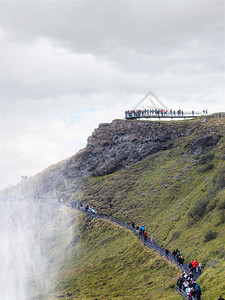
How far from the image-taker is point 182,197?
63156mm

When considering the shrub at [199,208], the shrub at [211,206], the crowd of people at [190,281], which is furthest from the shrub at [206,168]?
A: the crowd of people at [190,281]

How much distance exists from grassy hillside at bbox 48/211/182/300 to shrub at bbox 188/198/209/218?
29.5ft

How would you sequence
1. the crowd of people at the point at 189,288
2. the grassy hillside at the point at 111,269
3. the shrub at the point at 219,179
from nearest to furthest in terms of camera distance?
the crowd of people at the point at 189,288 → the grassy hillside at the point at 111,269 → the shrub at the point at 219,179

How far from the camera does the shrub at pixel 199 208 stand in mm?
51150

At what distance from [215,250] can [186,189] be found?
27072mm

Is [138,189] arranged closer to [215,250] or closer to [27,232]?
[27,232]

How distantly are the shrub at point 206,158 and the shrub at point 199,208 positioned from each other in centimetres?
1794

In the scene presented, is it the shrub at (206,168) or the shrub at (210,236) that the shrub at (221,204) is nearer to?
the shrub at (210,236)

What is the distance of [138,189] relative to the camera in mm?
76000

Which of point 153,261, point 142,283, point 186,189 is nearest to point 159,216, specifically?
point 186,189

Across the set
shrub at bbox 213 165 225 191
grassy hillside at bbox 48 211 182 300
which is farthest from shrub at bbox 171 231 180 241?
shrub at bbox 213 165 225 191

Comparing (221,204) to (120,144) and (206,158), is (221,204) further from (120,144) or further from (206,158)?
(120,144)

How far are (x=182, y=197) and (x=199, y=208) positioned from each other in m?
11.5

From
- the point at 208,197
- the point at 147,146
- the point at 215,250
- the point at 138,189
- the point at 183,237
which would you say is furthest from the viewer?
the point at 147,146
